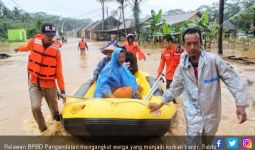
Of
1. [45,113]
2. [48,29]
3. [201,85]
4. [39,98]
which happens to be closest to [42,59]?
[48,29]

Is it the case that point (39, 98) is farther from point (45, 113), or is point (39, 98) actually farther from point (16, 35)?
point (16, 35)

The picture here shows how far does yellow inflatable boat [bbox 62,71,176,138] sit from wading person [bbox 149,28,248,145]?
4.22 feet

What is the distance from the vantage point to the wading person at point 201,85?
2.94 metres

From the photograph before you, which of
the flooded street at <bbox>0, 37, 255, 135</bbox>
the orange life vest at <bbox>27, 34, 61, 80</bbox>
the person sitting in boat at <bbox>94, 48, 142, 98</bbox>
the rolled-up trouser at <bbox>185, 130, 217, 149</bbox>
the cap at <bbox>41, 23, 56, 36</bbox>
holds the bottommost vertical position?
the flooded street at <bbox>0, 37, 255, 135</bbox>

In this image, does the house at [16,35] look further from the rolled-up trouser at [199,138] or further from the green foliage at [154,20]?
the rolled-up trouser at [199,138]

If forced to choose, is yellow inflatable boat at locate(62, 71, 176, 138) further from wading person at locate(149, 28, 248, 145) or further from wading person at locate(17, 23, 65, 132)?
wading person at locate(149, 28, 248, 145)

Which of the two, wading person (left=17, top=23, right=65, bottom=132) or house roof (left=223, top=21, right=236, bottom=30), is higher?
house roof (left=223, top=21, right=236, bottom=30)

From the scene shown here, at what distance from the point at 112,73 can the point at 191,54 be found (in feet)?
7.81

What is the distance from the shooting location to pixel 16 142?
5.32 meters

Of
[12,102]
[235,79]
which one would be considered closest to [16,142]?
[12,102]

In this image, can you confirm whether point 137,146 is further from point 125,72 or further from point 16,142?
point 16,142

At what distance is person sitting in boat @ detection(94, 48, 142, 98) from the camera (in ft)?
17.1

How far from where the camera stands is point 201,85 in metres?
2.97

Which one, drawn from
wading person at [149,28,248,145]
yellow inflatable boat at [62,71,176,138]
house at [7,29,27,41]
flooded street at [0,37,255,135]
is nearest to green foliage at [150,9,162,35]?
flooded street at [0,37,255,135]
